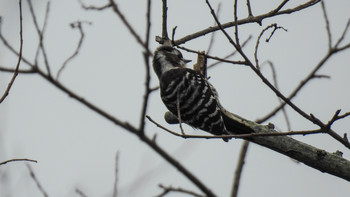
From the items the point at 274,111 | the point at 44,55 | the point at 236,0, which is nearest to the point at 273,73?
the point at 274,111

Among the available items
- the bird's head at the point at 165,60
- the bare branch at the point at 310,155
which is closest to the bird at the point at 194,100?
the bird's head at the point at 165,60

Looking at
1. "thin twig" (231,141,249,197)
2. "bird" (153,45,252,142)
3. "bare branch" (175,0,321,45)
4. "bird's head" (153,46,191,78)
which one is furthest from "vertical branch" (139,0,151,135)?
"bird's head" (153,46,191,78)

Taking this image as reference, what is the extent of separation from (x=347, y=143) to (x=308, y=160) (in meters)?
1.09

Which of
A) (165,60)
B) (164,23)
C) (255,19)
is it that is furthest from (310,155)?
(165,60)

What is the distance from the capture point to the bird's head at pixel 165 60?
20.5 feet

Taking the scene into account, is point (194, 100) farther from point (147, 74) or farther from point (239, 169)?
point (147, 74)

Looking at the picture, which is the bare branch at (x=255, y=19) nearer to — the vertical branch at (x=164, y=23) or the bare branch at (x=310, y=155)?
the vertical branch at (x=164, y=23)

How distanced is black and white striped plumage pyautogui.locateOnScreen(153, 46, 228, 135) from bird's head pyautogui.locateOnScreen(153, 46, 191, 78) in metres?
0.24

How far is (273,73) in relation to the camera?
5.03 meters

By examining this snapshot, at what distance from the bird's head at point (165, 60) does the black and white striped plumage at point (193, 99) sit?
24 cm

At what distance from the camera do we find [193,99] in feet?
18.2

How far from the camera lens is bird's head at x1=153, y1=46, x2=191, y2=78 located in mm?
6258

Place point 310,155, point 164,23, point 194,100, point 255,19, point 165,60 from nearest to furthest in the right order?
point 310,155
point 255,19
point 164,23
point 194,100
point 165,60

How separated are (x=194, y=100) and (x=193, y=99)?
21 millimetres
